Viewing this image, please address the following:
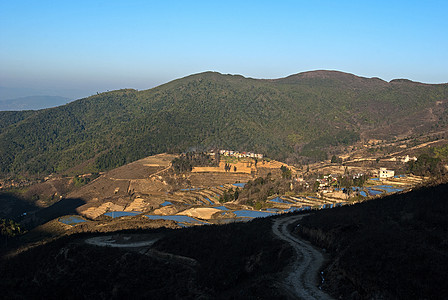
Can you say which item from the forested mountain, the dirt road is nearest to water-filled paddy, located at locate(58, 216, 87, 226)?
the dirt road

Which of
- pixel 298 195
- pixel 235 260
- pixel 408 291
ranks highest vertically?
pixel 408 291

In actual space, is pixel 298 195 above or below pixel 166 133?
below

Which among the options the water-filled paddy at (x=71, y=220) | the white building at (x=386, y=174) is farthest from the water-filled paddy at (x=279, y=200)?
the water-filled paddy at (x=71, y=220)

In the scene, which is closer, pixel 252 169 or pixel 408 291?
pixel 408 291

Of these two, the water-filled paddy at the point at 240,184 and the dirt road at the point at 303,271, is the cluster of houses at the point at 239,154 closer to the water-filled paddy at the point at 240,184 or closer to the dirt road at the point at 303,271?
the water-filled paddy at the point at 240,184

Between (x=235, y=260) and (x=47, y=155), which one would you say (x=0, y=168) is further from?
(x=235, y=260)

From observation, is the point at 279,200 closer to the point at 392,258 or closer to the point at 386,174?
the point at 386,174

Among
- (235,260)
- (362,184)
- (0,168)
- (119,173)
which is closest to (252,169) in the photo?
(119,173)
